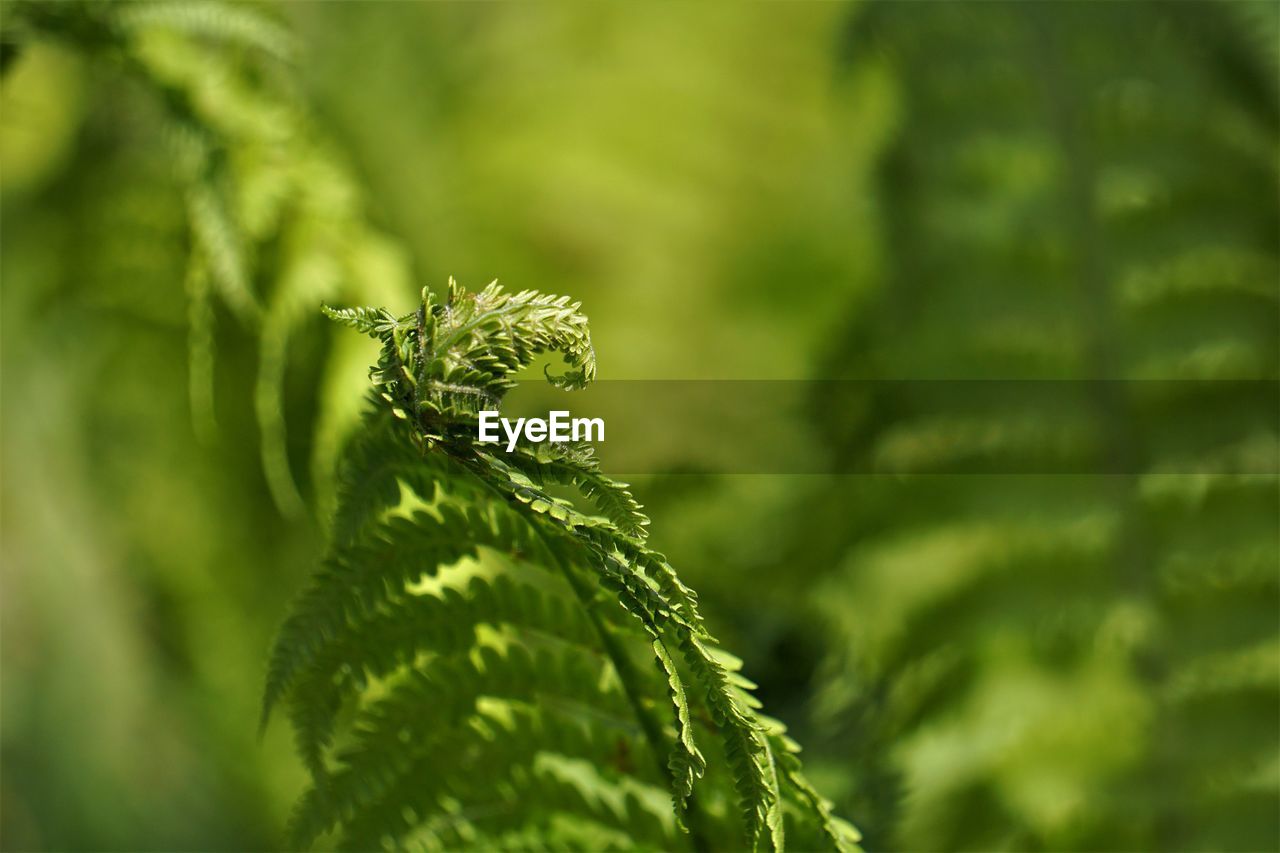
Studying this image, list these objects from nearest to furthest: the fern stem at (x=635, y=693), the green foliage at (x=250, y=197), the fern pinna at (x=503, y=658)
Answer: the fern pinna at (x=503, y=658) → the fern stem at (x=635, y=693) → the green foliage at (x=250, y=197)

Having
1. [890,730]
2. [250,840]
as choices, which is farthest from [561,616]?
[250,840]

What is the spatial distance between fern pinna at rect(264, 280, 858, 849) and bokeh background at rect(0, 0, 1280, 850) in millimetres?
272

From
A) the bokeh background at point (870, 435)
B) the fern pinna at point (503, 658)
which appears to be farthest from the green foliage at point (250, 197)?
the fern pinna at point (503, 658)

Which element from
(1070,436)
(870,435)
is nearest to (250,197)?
(870,435)

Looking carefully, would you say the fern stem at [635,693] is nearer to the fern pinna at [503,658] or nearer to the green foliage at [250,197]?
the fern pinna at [503,658]

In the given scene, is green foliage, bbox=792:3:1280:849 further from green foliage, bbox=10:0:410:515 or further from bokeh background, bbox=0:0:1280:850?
green foliage, bbox=10:0:410:515

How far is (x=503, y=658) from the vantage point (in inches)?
27.2

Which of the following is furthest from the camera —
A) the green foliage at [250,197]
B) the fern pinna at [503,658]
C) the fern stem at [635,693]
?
the green foliage at [250,197]

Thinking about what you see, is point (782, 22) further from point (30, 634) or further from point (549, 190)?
point (30, 634)

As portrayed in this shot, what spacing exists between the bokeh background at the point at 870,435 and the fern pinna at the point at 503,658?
272 mm

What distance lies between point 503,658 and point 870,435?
734 millimetres

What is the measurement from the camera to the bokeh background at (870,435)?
46.4 inches

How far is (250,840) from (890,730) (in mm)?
899

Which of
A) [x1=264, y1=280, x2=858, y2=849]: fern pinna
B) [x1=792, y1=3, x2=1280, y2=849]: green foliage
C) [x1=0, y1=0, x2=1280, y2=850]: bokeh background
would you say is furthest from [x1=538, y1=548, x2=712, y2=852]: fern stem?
[x1=792, y1=3, x2=1280, y2=849]: green foliage
